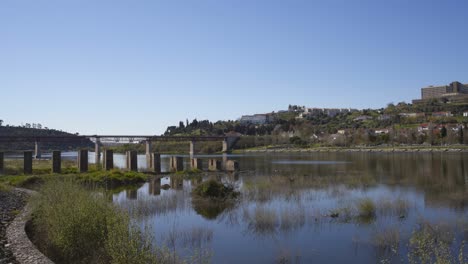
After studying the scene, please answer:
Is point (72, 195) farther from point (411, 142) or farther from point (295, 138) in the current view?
point (295, 138)

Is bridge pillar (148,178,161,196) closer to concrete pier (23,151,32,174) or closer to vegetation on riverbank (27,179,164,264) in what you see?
concrete pier (23,151,32,174)

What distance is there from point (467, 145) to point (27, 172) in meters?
125

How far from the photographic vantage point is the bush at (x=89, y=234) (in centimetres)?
1164

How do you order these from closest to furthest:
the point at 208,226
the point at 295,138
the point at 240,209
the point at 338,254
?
the point at 338,254 < the point at 208,226 < the point at 240,209 < the point at 295,138

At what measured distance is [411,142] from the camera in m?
152

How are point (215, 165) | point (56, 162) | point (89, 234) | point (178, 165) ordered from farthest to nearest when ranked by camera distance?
point (215, 165), point (178, 165), point (56, 162), point (89, 234)

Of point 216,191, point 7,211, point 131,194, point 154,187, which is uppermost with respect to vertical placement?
point 7,211

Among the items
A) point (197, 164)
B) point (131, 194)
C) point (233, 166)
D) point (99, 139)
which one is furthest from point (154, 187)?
point (99, 139)

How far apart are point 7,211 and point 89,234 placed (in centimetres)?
970

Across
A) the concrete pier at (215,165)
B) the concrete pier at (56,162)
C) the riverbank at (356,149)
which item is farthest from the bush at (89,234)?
the riverbank at (356,149)

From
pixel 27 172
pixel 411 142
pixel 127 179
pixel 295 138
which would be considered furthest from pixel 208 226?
pixel 295 138

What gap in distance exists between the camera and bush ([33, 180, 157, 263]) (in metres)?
11.6

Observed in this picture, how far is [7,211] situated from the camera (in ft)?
71.4

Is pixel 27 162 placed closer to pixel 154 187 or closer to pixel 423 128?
pixel 154 187
